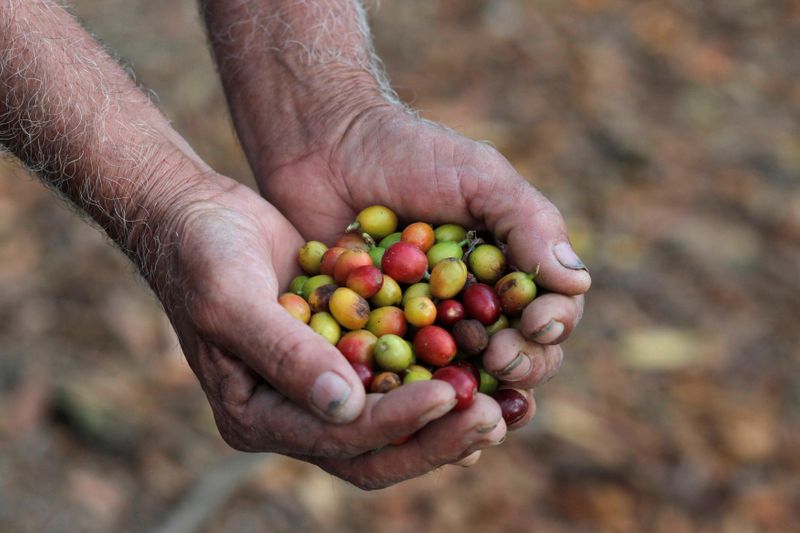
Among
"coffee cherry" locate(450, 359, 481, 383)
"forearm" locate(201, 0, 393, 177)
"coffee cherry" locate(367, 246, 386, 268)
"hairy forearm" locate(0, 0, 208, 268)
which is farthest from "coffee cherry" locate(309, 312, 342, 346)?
"forearm" locate(201, 0, 393, 177)

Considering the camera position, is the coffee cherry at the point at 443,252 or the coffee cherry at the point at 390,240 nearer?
the coffee cherry at the point at 443,252

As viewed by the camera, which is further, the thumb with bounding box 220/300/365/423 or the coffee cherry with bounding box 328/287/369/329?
the coffee cherry with bounding box 328/287/369/329

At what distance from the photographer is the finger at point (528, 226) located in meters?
3.30

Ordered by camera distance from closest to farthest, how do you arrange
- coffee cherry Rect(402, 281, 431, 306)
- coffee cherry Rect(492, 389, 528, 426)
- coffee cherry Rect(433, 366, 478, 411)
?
coffee cherry Rect(433, 366, 478, 411) → coffee cherry Rect(492, 389, 528, 426) → coffee cherry Rect(402, 281, 431, 306)

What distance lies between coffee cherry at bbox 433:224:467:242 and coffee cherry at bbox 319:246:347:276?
1.29 feet

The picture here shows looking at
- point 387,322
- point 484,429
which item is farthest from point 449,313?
point 484,429

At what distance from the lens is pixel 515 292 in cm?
334

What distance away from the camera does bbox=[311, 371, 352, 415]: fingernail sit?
2.79 metres

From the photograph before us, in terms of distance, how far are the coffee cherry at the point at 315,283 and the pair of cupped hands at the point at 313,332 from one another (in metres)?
0.20

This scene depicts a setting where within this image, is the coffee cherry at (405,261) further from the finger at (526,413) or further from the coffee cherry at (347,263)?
the finger at (526,413)

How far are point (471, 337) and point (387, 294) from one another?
0.42 metres

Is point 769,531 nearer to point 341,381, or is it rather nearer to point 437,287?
point 437,287

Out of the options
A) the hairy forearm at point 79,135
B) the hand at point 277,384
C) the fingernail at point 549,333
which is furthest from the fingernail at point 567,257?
the hairy forearm at point 79,135

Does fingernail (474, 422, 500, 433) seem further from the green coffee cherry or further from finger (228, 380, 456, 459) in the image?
the green coffee cherry
